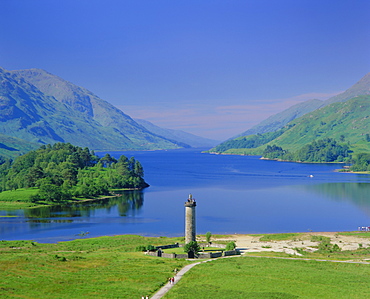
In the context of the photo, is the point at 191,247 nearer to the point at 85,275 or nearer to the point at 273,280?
the point at 273,280

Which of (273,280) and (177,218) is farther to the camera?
(177,218)

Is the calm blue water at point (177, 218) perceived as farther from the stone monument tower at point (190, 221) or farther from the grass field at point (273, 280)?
the grass field at point (273, 280)

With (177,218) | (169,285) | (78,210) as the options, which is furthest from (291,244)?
(78,210)

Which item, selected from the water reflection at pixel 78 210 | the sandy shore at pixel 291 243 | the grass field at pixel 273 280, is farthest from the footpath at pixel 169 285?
the water reflection at pixel 78 210

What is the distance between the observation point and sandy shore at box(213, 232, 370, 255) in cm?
9825

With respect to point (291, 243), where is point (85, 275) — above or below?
above

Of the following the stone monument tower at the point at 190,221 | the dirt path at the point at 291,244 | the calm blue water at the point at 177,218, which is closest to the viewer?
the stone monument tower at the point at 190,221

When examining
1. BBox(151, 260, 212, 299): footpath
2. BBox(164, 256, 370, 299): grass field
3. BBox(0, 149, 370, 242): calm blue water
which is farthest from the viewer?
BBox(0, 149, 370, 242): calm blue water

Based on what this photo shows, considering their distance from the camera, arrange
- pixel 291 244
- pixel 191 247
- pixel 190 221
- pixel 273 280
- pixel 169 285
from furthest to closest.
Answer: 1. pixel 291 244
2. pixel 190 221
3. pixel 191 247
4. pixel 273 280
5. pixel 169 285

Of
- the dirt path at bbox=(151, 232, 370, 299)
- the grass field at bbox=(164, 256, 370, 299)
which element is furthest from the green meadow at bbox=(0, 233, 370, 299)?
the dirt path at bbox=(151, 232, 370, 299)

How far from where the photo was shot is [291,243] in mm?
109000

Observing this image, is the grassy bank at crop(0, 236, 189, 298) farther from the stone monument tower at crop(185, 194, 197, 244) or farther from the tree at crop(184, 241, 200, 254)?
the stone monument tower at crop(185, 194, 197, 244)

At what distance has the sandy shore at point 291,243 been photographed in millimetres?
98250

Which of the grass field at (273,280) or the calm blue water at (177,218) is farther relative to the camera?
the calm blue water at (177,218)
